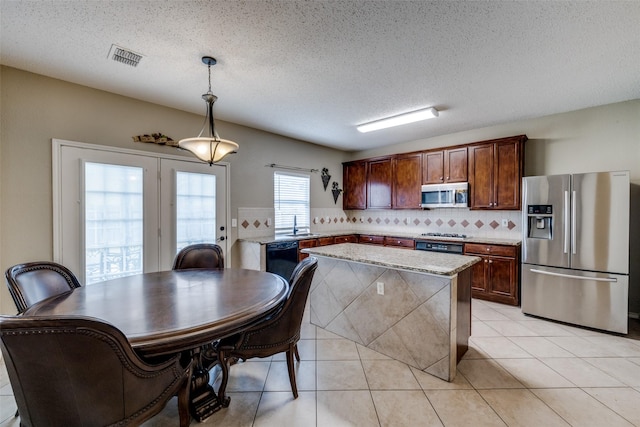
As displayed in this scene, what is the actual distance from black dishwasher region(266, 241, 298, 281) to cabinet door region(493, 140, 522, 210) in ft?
10.2

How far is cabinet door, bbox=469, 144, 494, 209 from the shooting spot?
4.07 meters

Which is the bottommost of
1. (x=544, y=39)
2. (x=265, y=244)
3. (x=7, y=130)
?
(x=265, y=244)

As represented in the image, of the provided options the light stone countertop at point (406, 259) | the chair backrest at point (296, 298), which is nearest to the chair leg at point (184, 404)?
the chair backrest at point (296, 298)

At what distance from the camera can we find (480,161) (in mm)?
4152

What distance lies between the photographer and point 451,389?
2008mm

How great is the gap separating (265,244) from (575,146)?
4.39 metres

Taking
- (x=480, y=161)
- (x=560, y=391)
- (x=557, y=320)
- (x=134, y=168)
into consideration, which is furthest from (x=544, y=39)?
(x=134, y=168)

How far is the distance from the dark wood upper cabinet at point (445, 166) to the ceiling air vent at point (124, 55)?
419 cm

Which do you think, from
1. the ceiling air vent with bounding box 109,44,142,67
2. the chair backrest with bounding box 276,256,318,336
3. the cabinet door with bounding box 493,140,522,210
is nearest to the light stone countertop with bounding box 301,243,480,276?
the chair backrest with bounding box 276,256,318,336

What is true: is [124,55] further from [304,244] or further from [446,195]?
[446,195]

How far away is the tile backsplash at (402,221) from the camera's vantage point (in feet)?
14.0

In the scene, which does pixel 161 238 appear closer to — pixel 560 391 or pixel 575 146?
pixel 560 391

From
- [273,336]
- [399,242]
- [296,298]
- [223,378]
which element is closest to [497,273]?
[399,242]

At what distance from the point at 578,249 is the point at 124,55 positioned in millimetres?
4890
